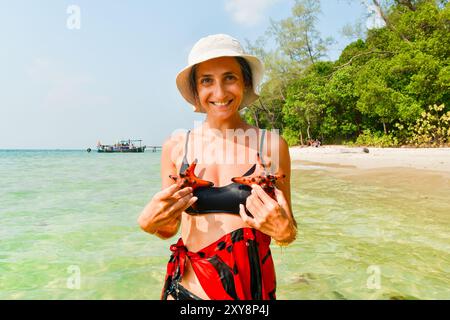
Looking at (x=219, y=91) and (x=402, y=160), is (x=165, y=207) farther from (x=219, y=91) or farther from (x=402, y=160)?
(x=402, y=160)

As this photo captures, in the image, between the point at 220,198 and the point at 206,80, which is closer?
the point at 220,198

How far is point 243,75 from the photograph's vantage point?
7.01 ft

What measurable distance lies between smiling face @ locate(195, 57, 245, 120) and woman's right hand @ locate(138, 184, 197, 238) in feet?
1.81

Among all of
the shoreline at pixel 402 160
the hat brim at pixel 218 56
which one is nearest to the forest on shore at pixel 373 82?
the shoreline at pixel 402 160

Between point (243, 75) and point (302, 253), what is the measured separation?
14.4ft

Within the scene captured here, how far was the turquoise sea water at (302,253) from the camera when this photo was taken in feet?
15.0

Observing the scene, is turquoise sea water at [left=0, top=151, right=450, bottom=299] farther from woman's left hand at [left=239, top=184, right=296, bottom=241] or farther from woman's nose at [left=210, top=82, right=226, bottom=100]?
woman's nose at [left=210, top=82, right=226, bottom=100]

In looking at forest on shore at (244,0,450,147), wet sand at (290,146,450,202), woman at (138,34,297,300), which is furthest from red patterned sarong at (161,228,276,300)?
forest on shore at (244,0,450,147)

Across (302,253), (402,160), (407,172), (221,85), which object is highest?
(221,85)

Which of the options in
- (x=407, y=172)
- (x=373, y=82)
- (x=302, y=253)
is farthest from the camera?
(x=373, y=82)

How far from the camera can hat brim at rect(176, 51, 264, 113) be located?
1886 millimetres

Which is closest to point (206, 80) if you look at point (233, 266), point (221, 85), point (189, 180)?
point (221, 85)

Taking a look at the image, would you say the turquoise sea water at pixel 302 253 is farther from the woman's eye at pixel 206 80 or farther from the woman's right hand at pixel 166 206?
the woman's eye at pixel 206 80
